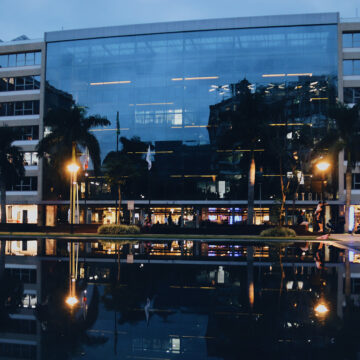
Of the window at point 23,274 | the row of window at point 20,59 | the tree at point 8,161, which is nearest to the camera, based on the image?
the window at point 23,274

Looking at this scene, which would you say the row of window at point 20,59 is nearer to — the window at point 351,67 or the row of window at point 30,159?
the row of window at point 30,159

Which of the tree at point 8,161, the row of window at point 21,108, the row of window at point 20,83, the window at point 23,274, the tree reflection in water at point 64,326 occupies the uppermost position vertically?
the row of window at point 20,83

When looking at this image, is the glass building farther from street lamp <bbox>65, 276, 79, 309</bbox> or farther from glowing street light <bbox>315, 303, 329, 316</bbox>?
glowing street light <bbox>315, 303, 329, 316</bbox>

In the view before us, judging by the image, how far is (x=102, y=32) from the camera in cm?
5759

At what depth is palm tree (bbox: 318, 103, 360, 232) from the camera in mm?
41969

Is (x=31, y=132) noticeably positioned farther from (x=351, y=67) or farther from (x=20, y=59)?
(x=351, y=67)

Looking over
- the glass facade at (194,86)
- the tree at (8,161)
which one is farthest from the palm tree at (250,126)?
the tree at (8,161)

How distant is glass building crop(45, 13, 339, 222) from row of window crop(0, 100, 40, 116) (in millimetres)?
5379

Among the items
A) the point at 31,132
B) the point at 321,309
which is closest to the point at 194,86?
the point at 31,132

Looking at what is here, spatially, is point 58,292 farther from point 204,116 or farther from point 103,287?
point 204,116

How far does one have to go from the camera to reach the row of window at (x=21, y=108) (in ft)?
196

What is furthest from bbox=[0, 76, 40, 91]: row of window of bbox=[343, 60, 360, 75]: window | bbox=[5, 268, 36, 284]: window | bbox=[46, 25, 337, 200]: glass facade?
bbox=[5, 268, 36, 284]: window

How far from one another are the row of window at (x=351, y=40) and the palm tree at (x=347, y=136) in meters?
14.2

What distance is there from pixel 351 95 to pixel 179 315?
49628 mm
